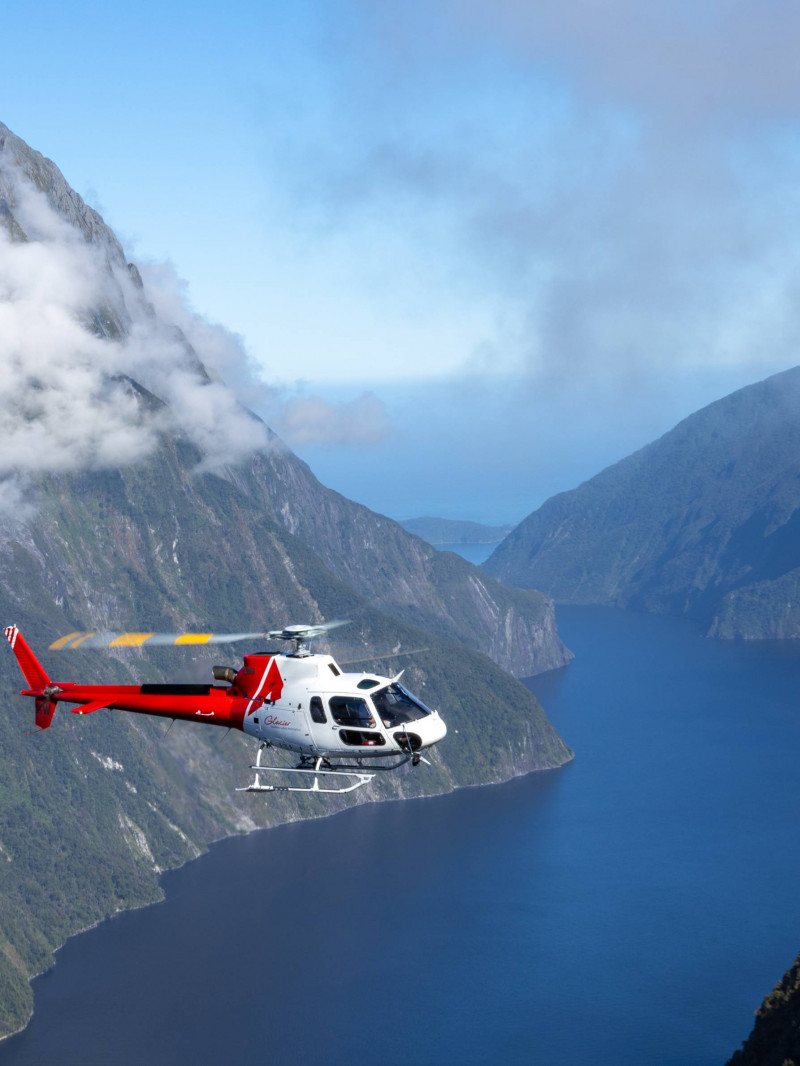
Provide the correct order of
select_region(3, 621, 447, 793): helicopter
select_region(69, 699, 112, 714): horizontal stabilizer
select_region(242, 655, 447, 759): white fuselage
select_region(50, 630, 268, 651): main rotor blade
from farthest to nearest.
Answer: select_region(69, 699, 112, 714): horizontal stabilizer
select_region(242, 655, 447, 759): white fuselage
select_region(3, 621, 447, 793): helicopter
select_region(50, 630, 268, 651): main rotor blade

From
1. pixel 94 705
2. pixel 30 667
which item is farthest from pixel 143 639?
pixel 30 667

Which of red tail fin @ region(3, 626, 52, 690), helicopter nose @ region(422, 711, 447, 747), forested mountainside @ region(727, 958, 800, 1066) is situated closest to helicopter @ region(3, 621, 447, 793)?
helicopter nose @ region(422, 711, 447, 747)

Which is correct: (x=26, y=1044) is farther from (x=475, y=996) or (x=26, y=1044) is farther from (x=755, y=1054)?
(x=755, y=1054)

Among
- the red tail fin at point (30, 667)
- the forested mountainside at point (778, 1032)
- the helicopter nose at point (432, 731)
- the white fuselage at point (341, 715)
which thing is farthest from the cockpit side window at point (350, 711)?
the forested mountainside at point (778, 1032)

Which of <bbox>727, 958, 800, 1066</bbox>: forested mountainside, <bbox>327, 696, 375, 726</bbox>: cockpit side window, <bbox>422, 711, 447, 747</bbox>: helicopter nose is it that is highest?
<bbox>327, 696, 375, 726</bbox>: cockpit side window

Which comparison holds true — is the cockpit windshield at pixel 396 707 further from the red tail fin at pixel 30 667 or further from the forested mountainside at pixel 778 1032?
the forested mountainside at pixel 778 1032

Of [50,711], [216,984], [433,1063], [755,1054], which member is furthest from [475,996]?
[50,711]

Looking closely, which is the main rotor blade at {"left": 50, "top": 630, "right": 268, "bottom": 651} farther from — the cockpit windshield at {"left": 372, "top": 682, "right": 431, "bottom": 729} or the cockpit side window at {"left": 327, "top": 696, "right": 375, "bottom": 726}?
the cockpit windshield at {"left": 372, "top": 682, "right": 431, "bottom": 729}
